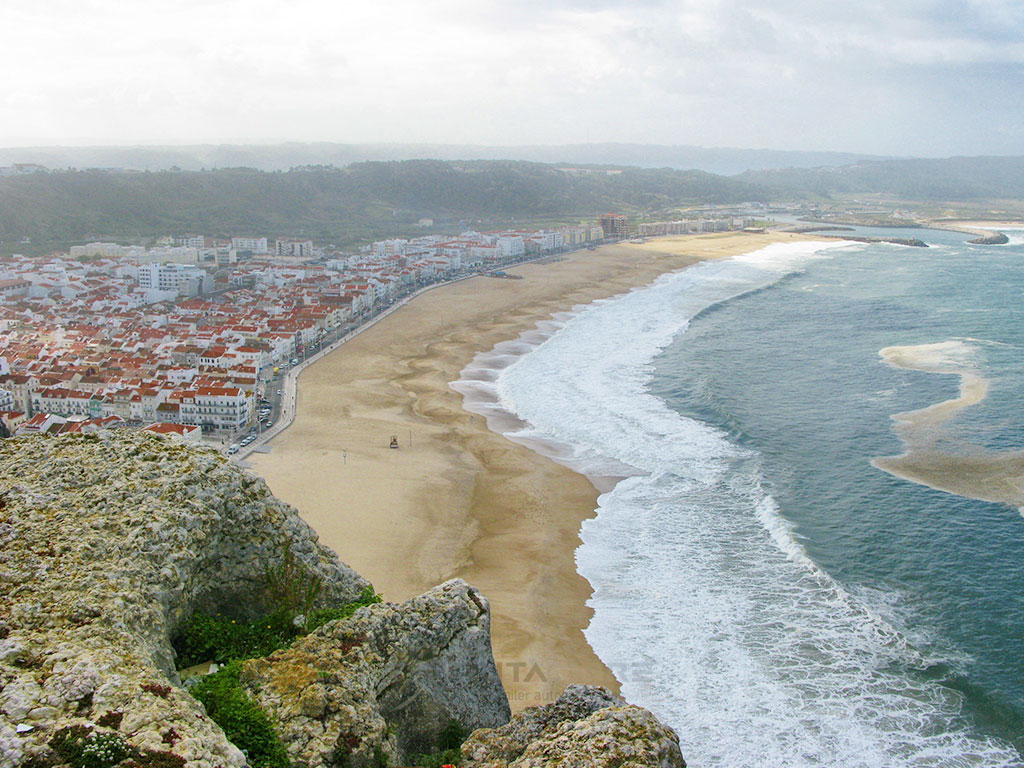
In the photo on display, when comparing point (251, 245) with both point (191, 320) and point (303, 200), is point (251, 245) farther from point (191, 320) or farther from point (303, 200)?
point (191, 320)

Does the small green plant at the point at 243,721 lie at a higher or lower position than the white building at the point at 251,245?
lower

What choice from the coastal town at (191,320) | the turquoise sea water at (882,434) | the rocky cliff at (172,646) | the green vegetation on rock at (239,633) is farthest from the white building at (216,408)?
the green vegetation on rock at (239,633)

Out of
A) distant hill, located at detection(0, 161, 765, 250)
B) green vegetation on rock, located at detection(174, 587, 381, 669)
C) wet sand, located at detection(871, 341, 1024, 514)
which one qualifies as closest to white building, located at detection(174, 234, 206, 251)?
distant hill, located at detection(0, 161, 765, 250)

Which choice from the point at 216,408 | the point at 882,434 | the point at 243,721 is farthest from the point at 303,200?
the point at 243,721

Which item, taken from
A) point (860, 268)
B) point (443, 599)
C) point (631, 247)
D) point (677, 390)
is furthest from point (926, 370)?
point (631, 247)

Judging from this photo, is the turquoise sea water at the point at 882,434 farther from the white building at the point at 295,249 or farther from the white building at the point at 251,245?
the white building at the point at 251,245
